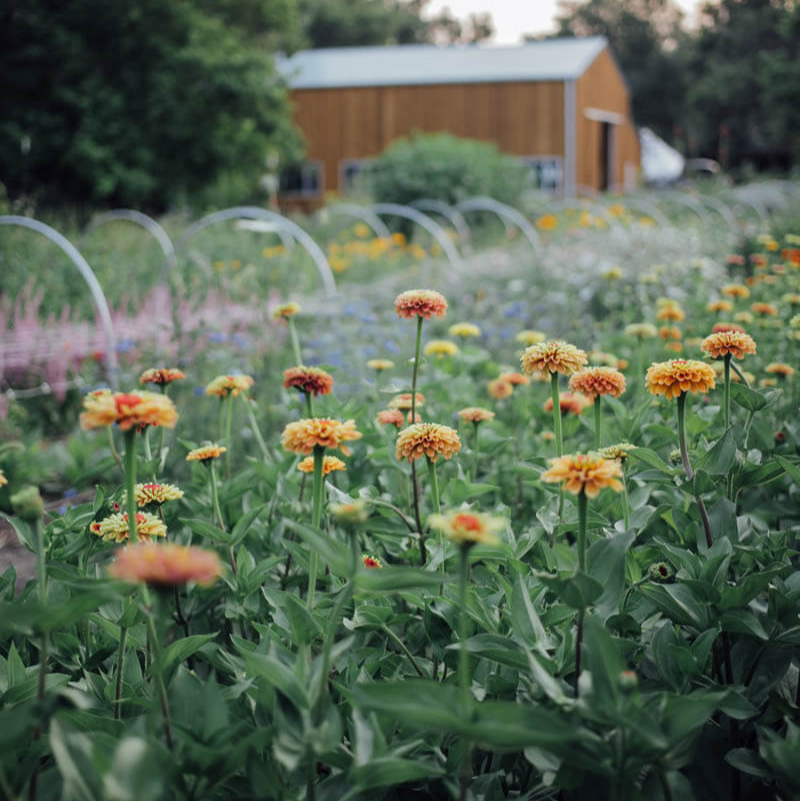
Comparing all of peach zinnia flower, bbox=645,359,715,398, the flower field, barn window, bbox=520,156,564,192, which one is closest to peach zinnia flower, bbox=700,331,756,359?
the flower field

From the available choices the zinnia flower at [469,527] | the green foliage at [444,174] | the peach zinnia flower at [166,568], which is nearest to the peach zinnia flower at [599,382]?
the zinnia flower at [469,527]

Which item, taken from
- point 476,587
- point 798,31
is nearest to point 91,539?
point 476,587

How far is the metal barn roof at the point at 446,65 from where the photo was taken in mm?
19625

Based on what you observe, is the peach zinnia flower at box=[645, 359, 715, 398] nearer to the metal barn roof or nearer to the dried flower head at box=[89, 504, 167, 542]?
the dried flower head at box=[89, 504, 167, 542]

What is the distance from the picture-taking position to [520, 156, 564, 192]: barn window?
2003 cm

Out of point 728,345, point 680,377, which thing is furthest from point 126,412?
point 728,345

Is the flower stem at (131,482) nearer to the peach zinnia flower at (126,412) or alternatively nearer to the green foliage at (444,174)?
the peach zinnia flower at (126,412)

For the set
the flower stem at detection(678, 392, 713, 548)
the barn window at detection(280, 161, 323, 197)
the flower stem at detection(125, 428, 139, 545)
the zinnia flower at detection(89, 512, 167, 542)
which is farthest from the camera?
the barn window at detection(280, 161, 323, 197)

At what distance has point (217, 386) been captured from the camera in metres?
1.68

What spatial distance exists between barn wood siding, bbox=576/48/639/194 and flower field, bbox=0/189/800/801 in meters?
19.3

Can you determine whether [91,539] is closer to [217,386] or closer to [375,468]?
[217,386]

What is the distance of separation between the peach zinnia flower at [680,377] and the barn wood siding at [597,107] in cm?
1992

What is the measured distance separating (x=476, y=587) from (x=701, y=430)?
2.40ft

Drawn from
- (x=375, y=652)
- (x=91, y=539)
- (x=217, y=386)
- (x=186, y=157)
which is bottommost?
(x=375, y=652)
